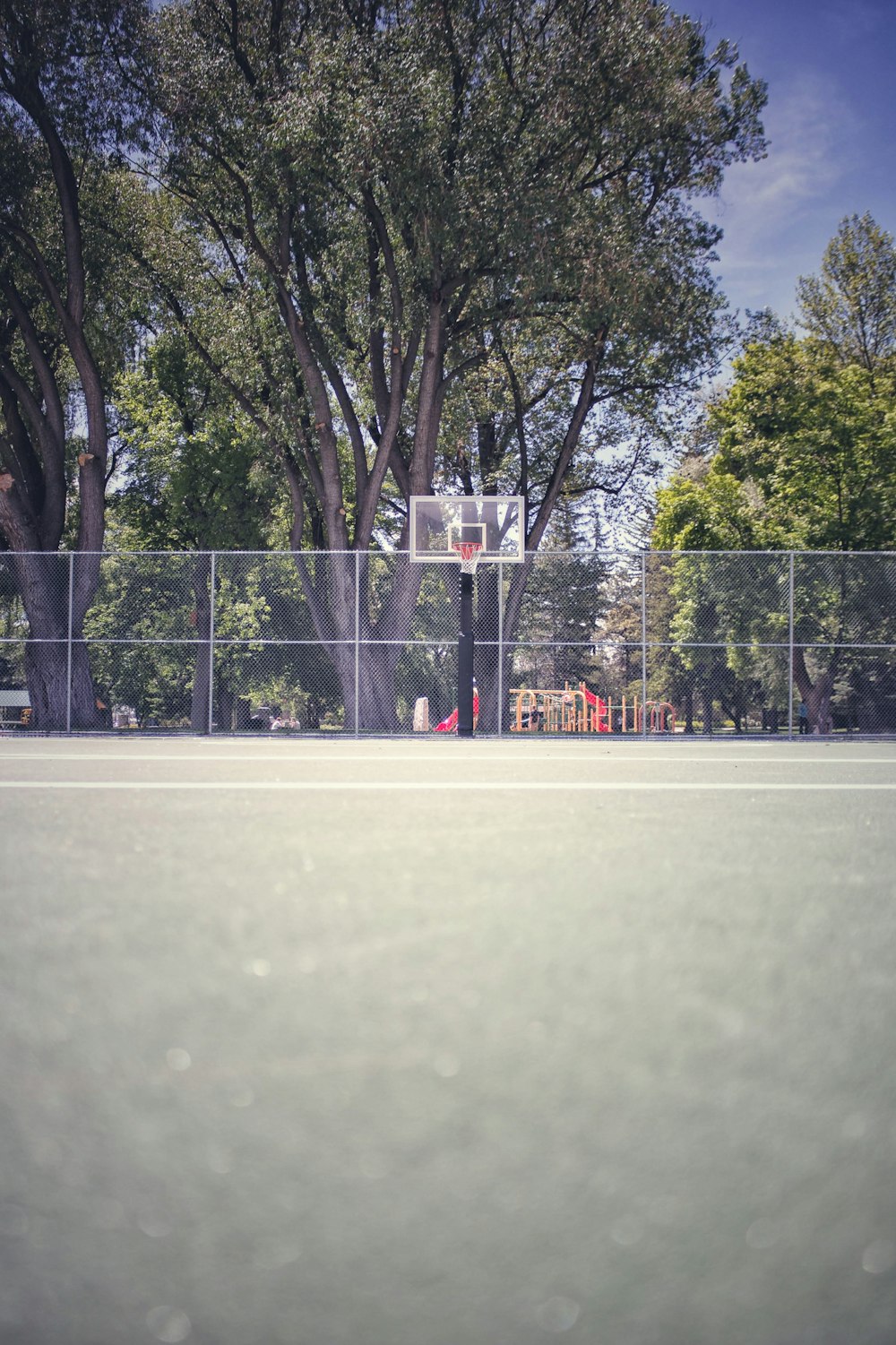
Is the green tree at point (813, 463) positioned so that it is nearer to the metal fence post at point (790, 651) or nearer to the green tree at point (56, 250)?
the metal fence post at point (790, 651)

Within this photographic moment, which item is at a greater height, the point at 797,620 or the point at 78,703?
the point at 797,620

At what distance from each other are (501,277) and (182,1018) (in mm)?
21316

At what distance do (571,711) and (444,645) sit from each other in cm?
276

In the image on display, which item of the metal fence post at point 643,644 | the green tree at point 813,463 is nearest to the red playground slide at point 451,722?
the metal fence post at point 643,644

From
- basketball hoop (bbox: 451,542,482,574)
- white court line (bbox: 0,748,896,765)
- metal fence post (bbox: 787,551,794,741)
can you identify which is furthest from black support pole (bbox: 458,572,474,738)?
metal fence post (bbox: 787,551,794,741)

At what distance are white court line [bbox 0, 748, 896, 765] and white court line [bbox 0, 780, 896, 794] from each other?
3.00 m

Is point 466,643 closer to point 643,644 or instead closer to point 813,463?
point 643,644

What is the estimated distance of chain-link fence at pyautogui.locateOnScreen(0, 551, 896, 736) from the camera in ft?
70.5

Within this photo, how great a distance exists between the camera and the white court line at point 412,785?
8789mm

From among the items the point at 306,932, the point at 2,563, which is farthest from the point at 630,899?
the point at 2,563

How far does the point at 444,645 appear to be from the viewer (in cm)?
2198

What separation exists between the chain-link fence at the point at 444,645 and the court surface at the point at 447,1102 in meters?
16.8

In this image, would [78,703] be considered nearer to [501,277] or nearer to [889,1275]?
[501,277]

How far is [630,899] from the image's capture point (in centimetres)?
397
